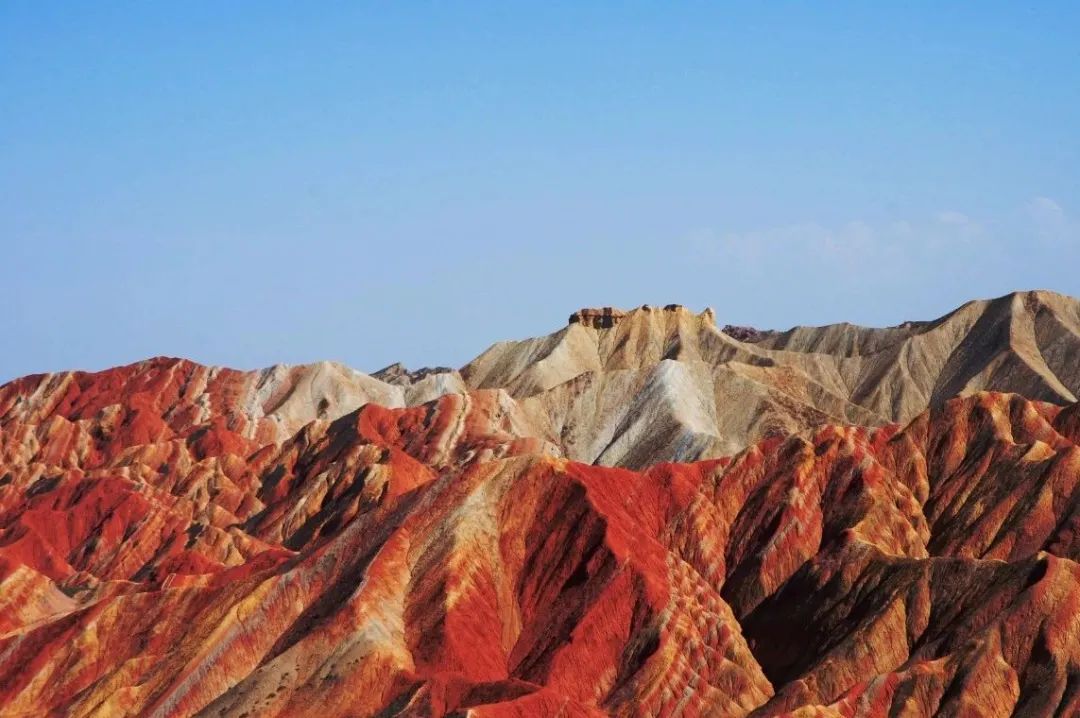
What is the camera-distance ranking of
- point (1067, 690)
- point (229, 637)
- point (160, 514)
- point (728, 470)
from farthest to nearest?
point (160, 514), point (728, 470), point (229, 637), point (1067, 690)

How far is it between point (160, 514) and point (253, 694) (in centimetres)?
7641

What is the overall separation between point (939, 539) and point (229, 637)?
4685cm

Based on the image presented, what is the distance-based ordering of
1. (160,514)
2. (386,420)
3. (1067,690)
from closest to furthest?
(1067,690)
(160,514)
(386,420)

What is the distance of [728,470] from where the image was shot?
5138 inches

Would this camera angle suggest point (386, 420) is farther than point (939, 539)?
Yes

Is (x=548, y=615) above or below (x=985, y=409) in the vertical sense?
below

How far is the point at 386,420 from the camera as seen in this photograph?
193375mm

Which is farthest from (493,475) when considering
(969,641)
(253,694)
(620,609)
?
(969,641)

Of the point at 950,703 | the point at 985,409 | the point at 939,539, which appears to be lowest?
the point at 950,703

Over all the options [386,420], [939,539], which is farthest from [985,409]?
[386,420]

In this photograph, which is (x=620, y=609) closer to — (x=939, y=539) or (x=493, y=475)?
(x=493, y=475)

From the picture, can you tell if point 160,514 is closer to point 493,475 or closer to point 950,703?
point 493,475

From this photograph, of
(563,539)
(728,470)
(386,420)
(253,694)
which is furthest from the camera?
(386,420)

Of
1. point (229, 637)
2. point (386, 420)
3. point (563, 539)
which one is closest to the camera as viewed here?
point (229, 637)
